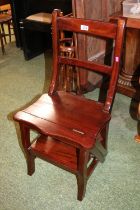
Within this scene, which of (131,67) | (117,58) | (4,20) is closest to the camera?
(117,58)

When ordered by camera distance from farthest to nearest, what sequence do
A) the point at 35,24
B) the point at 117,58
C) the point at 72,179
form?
the point at 35,24, the point at 72,179, the point at 117,58

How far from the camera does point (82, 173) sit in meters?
1.28

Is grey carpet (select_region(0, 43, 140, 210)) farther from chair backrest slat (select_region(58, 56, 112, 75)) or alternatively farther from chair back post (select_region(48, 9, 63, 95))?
chair backrest slat (select_region(58, 56, 112, 75))

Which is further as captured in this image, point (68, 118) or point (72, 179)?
point (72, 179)

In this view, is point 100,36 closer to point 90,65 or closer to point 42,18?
point 90,65

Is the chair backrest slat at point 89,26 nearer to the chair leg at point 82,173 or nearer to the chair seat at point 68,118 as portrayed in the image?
the chair seat at point 68,118

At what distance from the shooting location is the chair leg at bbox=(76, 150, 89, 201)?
1.19 metres

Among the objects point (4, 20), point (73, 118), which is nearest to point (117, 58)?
point (73, 118)

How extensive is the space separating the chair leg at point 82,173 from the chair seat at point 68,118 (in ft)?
0.26

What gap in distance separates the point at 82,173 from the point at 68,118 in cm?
30

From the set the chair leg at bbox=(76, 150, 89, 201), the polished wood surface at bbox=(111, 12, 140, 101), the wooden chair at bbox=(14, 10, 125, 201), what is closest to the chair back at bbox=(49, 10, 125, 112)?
the wooden chair at bbox=(14, 10, 125, 201)

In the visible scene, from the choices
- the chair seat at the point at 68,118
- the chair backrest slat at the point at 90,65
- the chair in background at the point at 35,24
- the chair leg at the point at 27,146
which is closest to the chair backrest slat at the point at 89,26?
the chair backrest slat at the point at 90,65

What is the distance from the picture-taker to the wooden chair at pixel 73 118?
1217mm

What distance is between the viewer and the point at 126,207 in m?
1.39
